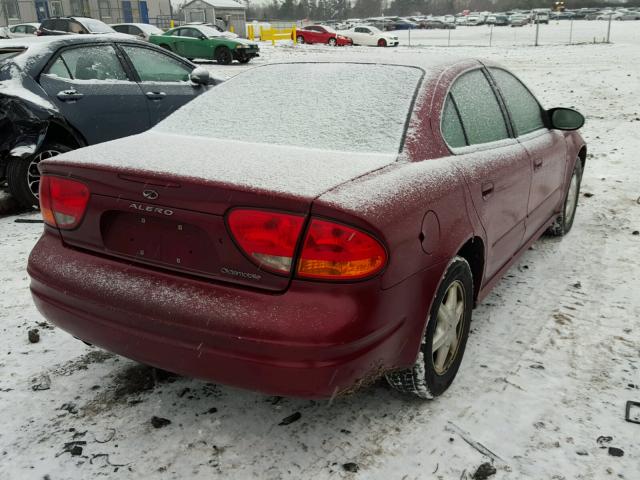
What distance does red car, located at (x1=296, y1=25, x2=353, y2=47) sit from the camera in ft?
121

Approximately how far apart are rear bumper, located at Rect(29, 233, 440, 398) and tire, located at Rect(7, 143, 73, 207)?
11.5 ft

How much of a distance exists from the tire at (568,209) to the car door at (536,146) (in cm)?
40

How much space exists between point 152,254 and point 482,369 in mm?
1766

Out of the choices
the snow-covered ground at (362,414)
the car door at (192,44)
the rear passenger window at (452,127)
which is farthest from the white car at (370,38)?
the rear passenger window at (452,127)

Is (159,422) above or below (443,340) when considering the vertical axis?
below

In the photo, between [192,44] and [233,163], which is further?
[192,44]

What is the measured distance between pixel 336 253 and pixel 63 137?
15.1ft

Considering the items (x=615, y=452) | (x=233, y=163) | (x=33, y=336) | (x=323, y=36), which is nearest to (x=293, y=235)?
(x=233, y=163)

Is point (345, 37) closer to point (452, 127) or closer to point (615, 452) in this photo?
point (452, 127)

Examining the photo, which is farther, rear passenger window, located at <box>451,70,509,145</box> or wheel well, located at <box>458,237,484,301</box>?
rear passenger window, located at <box>451,70,509,145</box>

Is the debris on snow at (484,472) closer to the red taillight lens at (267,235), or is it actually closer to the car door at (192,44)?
the red taillight lens at (267,235)

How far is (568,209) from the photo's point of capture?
500cm

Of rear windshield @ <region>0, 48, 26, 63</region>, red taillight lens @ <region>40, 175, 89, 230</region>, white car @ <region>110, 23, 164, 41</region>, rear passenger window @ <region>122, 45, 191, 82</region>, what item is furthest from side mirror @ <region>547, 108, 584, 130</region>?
white car @ <region>110, 23, 164, 41</region>

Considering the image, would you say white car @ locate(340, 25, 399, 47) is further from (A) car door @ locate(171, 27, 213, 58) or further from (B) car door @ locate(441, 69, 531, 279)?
(B) car door @ locate(441, 69, 531, 279)
